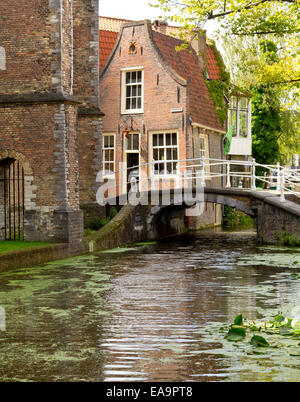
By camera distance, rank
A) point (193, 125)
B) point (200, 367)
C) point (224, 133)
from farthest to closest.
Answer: point (224, 133), point (193, 125), point (200, 367)

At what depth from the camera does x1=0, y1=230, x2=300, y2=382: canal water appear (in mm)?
5637

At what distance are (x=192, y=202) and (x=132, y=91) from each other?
264 inches

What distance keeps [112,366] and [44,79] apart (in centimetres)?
1108

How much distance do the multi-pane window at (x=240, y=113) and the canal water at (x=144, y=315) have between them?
14043 millimetres

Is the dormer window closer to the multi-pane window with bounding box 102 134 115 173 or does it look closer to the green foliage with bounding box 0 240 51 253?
the multi-pane window with bounding box 102 134 115 173

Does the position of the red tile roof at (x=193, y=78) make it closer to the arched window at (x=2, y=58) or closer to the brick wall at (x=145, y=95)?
the brick wall at (x=145, y=95)

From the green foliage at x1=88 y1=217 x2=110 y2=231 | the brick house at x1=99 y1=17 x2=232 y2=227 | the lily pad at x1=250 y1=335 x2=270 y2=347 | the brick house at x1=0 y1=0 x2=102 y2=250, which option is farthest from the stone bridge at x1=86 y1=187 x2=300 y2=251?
the lily pad at x1=250 y1=335 x2=270 y2=347

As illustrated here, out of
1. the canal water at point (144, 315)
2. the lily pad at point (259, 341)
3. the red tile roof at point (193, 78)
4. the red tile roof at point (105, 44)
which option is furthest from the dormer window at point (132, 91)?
the lily pad at point (259, 341)

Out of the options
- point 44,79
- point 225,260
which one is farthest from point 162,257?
point 44,79

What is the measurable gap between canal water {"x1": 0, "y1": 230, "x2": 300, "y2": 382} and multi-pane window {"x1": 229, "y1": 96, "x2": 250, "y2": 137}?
14043 mm

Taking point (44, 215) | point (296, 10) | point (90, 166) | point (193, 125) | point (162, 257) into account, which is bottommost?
point (162, 257)

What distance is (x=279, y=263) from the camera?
47.0ft

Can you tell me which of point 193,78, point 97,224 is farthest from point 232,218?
point 97,224

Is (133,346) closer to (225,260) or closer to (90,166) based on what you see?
(225,260)
